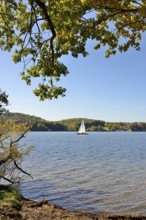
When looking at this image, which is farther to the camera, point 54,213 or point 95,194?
point 95,194

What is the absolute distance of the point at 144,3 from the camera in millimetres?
12234

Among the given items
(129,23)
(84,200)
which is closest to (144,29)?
(129,23)

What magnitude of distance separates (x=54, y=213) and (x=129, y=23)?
9.18m

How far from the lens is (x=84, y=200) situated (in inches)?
1014

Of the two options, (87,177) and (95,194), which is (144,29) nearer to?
(95,194)

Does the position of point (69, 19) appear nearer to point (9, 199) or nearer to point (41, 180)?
point (9, 199)

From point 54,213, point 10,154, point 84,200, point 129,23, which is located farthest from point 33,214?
A: point 84,200

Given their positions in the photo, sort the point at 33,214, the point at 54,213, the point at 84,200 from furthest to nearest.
→ the point at 84,200, the point at 54,213, the point at 33,214

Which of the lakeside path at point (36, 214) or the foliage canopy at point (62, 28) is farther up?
the foliage canopy at point (62, 28)

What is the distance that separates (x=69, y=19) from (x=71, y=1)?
0.65 meters

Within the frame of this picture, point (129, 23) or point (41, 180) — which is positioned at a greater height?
point (129, 23)

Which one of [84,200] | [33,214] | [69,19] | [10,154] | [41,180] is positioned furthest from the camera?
[41,180]

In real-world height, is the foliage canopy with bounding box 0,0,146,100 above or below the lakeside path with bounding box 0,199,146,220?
above

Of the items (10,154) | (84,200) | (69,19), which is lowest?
(84,200)
